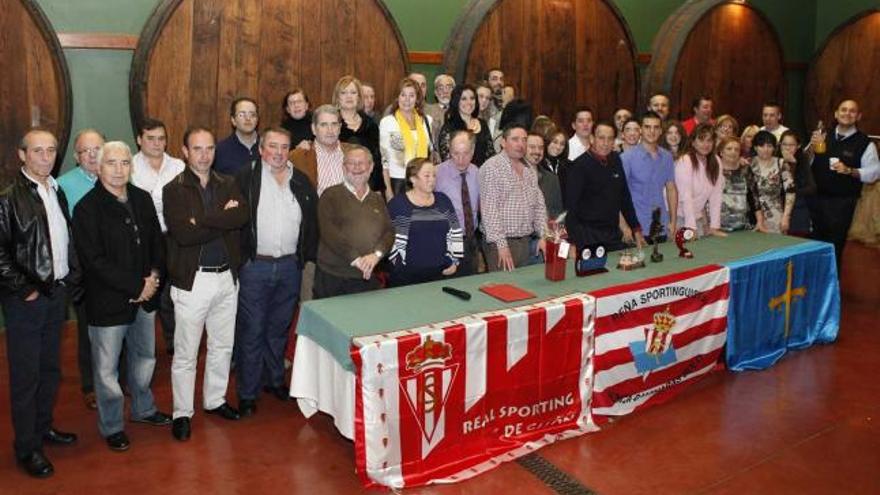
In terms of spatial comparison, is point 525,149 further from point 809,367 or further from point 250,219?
point 809,367

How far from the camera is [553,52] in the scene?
21.4 feet

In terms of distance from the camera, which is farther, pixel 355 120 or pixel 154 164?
pixel 355 120

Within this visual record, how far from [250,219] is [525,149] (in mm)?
1654

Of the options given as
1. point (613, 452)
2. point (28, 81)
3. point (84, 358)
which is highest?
point (28, 81)

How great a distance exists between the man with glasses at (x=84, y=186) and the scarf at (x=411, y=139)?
5.80ft

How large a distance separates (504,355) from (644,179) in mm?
2248

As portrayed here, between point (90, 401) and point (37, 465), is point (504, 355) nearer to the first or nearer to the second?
point (37, 465)

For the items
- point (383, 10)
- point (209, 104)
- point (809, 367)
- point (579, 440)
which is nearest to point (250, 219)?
point (209, 104)

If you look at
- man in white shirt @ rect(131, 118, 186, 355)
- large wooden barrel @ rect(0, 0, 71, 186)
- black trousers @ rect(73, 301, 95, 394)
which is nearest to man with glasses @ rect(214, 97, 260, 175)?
man in white shirt @ rect(131, 118, 186, 355)

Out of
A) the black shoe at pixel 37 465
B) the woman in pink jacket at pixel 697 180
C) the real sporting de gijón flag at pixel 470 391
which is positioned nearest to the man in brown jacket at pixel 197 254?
the black shoe at pixel 37 465

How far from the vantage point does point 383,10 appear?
5484mm

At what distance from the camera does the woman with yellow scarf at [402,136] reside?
4.84m

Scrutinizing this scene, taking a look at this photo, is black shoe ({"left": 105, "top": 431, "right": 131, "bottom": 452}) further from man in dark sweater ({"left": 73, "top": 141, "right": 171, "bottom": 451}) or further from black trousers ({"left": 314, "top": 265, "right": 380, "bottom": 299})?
black trousers ({"left": 314, "top": 265, "right": 380, "bottom": 299})

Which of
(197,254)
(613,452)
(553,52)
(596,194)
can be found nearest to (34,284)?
(197,254)
